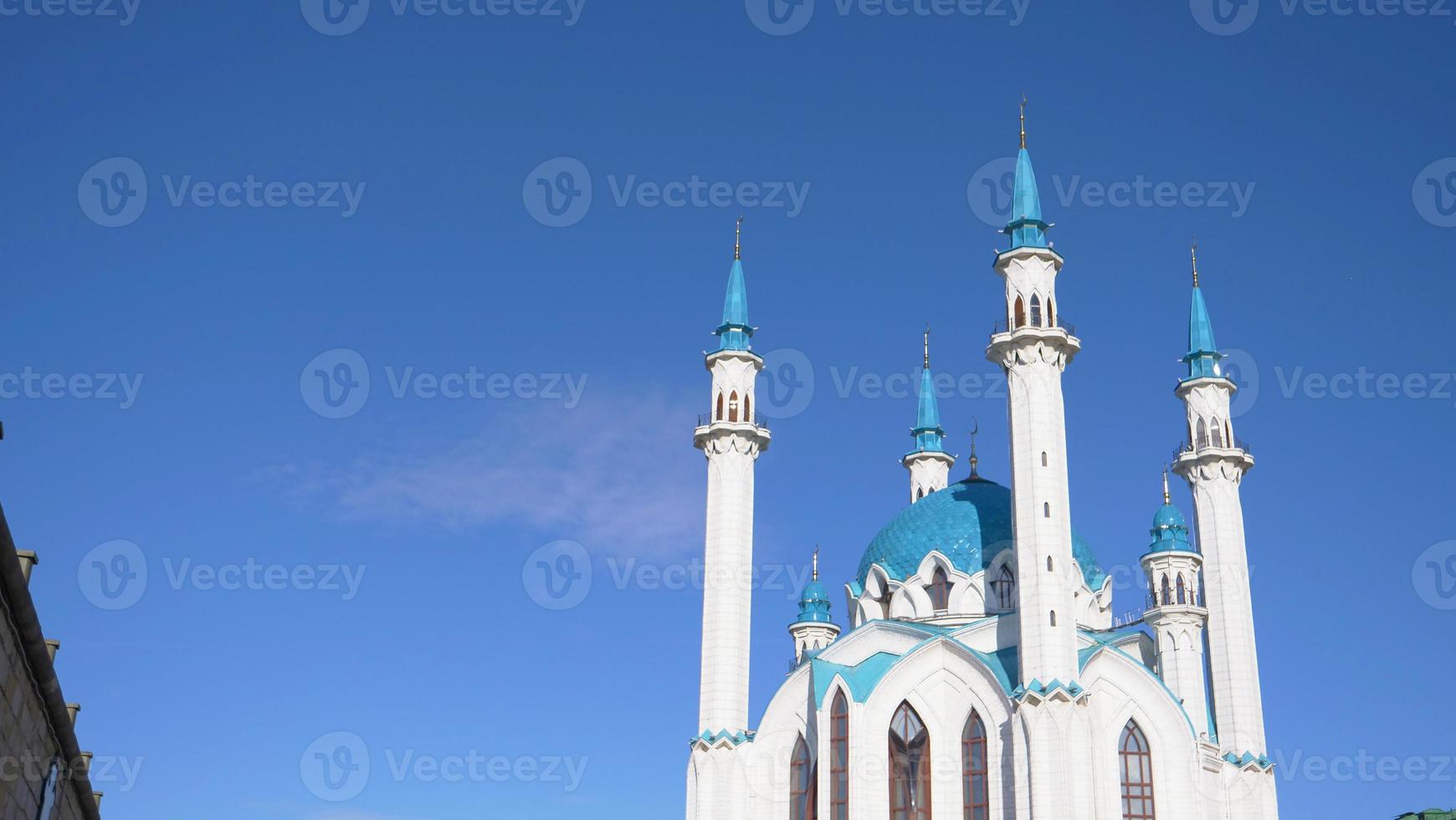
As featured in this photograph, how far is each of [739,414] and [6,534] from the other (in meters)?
29.8

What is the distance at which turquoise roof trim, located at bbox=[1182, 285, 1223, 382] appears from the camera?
4244 centimetres

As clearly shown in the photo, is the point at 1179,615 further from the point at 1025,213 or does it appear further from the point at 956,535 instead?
the point at 1025,213

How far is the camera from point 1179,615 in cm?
3919

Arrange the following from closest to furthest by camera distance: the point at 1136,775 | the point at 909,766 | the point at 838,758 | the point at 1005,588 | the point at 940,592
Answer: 1. the point at 1136,775
2. the point at 909,766
3. the point at 838,758
4. the point at 1005,588
5. the point at 940,592

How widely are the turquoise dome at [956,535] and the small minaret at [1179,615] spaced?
194 centimetres

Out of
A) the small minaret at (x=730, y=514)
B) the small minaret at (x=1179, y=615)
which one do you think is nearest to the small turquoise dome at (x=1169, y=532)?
the small minaret at (x=1179, y=615)

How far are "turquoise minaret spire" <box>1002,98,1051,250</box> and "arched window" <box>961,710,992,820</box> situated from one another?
12.6 metres

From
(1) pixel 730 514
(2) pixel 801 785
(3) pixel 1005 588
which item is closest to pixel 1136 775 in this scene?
(3) pixel 1005 588

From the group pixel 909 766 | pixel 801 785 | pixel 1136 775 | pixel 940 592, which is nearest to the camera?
pixel 1136 775

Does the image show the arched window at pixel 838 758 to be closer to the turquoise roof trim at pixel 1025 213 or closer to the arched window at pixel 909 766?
the arched window at pixel 909 766

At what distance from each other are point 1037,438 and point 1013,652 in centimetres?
535

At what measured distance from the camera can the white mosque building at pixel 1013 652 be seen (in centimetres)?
3400

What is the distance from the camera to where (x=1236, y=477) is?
134 feet

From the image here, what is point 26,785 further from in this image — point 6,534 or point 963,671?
point 963,671
